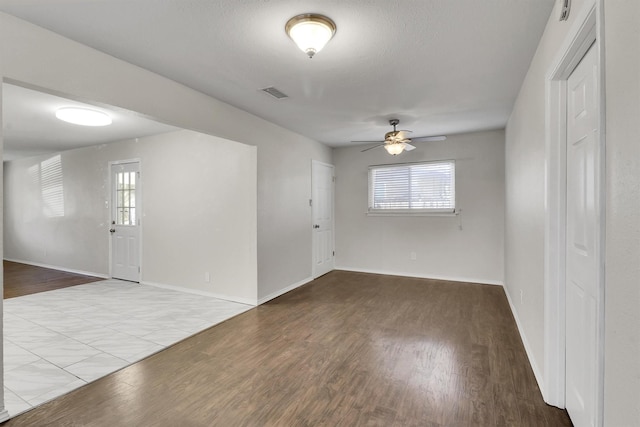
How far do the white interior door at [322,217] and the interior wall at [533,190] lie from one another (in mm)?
3229

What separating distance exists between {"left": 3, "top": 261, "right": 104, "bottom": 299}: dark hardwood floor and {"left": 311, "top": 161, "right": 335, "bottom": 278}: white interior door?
4183mm

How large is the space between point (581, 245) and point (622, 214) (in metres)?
0.85

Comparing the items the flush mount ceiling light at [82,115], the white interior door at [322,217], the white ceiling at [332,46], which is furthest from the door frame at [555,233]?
the flush mount ceiling light at [82,115]

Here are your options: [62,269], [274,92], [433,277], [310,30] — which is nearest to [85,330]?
[274,92]

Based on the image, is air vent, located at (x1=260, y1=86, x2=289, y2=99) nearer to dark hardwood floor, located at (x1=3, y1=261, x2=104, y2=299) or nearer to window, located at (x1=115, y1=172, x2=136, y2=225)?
window, located at (x1=115, y1=172, x2=136, y2=225)

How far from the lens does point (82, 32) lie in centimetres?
212

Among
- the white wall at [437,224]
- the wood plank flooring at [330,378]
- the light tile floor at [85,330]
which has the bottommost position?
the wood plank flooring at [330,378]

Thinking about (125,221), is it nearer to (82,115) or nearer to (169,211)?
(169,211)

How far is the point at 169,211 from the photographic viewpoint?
16.3ft

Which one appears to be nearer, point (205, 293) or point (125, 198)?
point (205, 293)

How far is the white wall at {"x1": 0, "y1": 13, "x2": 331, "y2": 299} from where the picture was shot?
2.01 metres

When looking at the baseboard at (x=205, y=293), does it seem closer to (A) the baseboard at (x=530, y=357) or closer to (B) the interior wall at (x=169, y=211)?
(B) the interior wall at (x=169, y=211)

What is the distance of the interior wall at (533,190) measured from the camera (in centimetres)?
203

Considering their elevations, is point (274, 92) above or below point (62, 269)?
above
